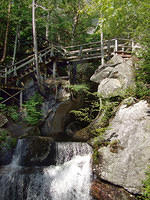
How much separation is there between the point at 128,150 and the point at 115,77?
495 centimetres

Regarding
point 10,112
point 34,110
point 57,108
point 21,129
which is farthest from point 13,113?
point 57,108

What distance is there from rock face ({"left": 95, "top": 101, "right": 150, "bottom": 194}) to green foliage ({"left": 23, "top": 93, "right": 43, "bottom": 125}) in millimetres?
5612

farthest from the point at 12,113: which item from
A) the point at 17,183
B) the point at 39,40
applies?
the point at 39,40

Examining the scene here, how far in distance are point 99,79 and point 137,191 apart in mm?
7014

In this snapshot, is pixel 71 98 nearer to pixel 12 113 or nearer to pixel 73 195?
pixel 12 113

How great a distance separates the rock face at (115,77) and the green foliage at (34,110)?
4704mm

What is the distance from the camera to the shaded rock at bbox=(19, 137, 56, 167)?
7566 mm

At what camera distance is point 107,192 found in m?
5.20

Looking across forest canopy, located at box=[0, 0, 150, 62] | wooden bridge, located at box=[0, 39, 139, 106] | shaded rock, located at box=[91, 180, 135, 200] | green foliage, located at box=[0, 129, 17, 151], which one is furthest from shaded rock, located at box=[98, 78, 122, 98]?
green foliage, located at box=[0, 129, 17, 151]

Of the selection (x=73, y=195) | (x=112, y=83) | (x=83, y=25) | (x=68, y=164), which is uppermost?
(x=83, y=25)

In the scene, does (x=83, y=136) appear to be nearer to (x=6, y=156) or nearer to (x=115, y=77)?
(x=115, y=77)

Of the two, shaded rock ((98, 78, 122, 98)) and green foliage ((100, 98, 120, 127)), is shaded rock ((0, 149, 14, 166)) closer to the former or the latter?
green foliage ((100, 98, 120, 127))

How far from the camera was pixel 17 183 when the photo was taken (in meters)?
6.24

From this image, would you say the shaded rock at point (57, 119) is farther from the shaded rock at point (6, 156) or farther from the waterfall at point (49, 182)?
the waterfall at point (49, 182)
